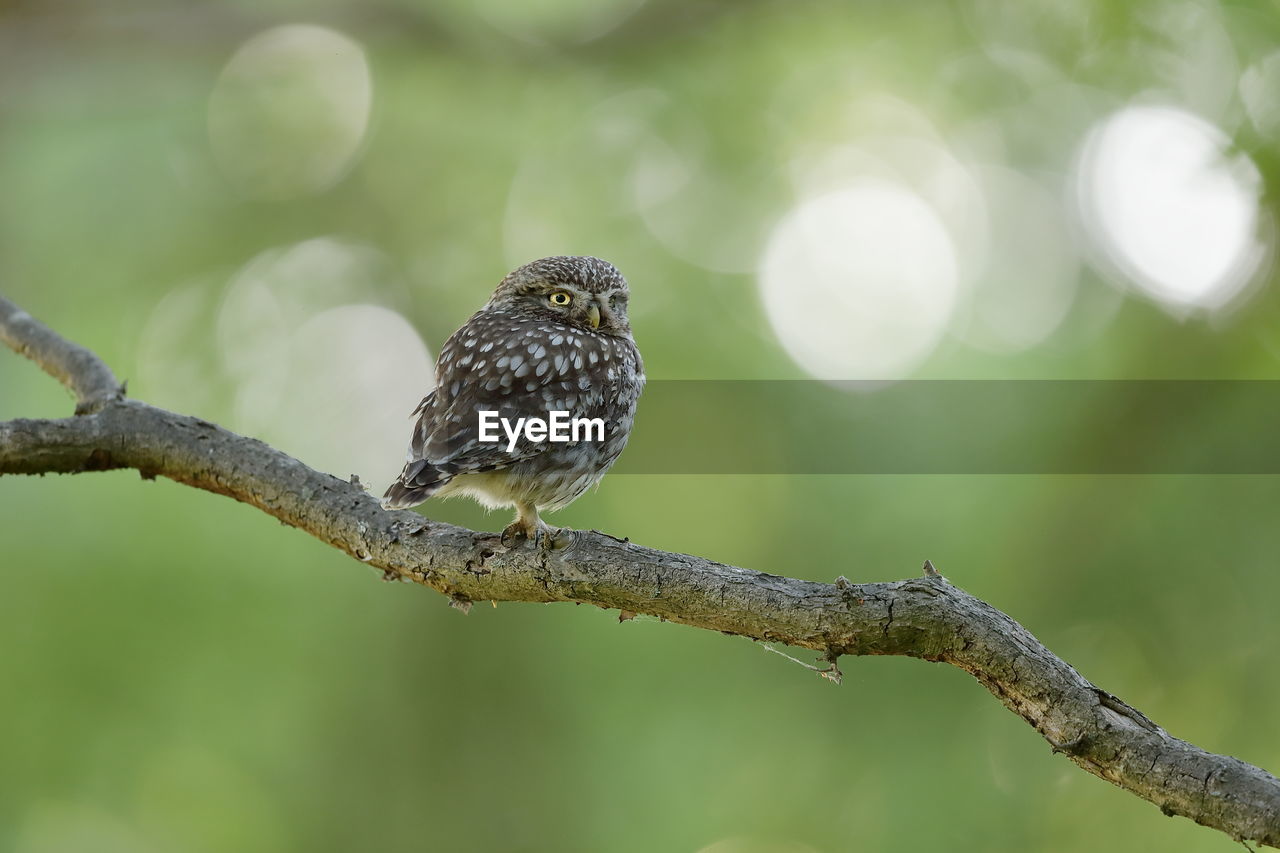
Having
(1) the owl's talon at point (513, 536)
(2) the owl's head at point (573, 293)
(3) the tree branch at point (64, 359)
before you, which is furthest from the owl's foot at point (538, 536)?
(3) the tree branch at point (64, 359)

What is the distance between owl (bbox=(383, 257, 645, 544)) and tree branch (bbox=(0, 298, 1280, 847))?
18 centimetres

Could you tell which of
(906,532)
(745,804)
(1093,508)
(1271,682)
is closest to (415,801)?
(745,804)

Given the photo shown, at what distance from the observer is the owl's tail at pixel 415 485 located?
10.3 ft

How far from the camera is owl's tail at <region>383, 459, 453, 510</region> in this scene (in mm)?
3131

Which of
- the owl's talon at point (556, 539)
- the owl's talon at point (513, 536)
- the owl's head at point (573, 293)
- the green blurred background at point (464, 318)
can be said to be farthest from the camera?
the green blurred background at point (464, 318)

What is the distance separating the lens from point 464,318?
8.88 meters

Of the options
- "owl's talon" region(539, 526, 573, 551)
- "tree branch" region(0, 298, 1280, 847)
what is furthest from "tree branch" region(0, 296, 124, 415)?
"owl's talon" region(539, 526, 573, 551)

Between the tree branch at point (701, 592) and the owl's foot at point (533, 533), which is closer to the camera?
the tree branch at point (701, 592)

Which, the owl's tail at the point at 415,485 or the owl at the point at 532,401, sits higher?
the owl at the point at 532,401

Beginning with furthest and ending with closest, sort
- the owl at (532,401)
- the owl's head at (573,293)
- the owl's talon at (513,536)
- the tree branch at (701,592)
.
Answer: the owl's head at (573,293), the owl at (532,401), the owl's talon at (513,536), the tree branch at (701,592)

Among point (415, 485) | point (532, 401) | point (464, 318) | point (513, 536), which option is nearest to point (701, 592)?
point (513, 536)

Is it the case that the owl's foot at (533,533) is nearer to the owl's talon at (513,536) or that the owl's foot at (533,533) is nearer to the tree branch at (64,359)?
the owl's talon at (513,536)

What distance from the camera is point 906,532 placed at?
8.38m

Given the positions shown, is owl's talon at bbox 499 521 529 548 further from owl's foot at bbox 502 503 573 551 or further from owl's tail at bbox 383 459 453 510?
owl's tail at bbox 383 459 453 510
